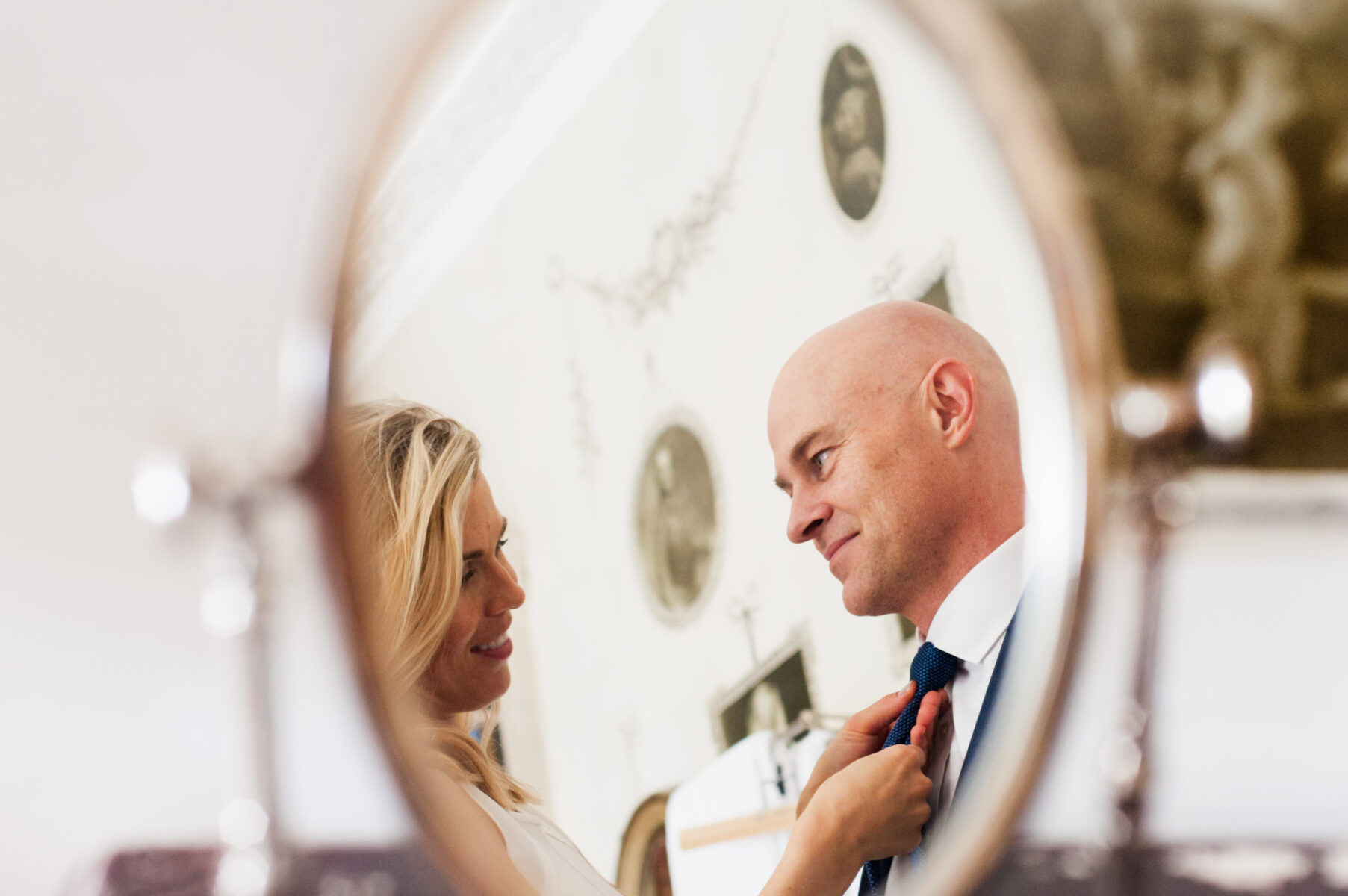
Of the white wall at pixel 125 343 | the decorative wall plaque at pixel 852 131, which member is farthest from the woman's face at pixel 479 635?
the decorative wall plaque at pixel 852 131

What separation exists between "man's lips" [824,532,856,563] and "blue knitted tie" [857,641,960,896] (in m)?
0.07

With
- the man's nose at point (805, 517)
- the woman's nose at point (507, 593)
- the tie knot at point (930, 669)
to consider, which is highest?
the man's nose at point (805, 517)

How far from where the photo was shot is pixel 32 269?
577mm

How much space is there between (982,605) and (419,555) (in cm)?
29

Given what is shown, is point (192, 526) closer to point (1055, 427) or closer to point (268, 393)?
point (268, 393)

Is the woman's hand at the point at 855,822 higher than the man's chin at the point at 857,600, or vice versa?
the man's chin at the point at 857,600

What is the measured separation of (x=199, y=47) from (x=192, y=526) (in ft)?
0.88

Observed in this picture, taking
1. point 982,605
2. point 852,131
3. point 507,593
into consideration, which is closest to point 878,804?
point 982,605

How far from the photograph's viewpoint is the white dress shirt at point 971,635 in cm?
58

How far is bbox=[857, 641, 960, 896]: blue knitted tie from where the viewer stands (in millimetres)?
567

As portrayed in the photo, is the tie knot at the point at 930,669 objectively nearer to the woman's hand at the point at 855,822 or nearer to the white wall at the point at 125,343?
the woman's hand at the point at 855,822

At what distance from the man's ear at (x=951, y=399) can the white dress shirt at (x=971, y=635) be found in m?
0.06

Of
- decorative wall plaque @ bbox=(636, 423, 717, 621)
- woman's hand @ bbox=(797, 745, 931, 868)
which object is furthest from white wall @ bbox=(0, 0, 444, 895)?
woman's hand @ bbox=(797, 745, 931, 868)

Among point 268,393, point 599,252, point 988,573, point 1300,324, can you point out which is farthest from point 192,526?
point 1300,324
